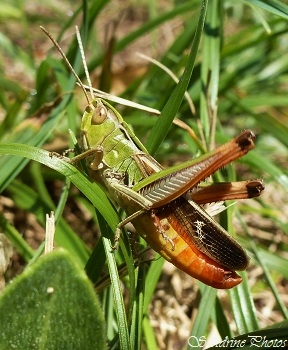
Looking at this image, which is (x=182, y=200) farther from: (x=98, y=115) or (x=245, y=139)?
(x=98, y=115)

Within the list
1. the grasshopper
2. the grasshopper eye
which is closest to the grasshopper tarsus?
the grasshopper

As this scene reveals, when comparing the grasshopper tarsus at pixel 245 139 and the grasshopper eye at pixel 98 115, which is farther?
the grasshopper eye at pixel 98 115

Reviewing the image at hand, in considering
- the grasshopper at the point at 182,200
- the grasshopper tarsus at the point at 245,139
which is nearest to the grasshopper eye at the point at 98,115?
the grasshopper at the point at 182,200

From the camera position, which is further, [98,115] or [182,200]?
[98,115]

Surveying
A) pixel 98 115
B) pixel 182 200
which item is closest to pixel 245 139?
pixel 182 200

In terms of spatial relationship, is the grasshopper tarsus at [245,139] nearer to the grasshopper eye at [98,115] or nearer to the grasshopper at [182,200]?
the grasshopper at [182,200]
